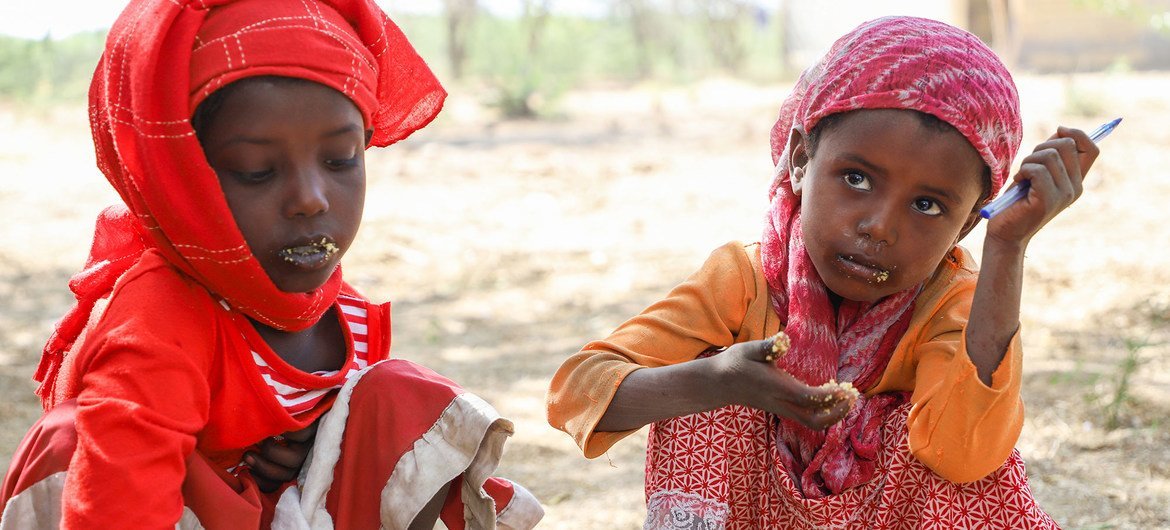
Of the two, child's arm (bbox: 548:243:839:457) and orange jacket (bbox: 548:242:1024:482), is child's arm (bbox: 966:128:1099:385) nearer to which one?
orange jacket (bbox: 548:242:1024:482)

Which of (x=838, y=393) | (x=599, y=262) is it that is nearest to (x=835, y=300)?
(x=838, y=393)

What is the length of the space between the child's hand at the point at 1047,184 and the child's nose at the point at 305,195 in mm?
1087

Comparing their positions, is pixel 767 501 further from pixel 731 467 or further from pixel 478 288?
pixel 478 288

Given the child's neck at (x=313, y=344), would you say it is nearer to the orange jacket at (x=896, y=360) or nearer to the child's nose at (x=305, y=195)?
the child's nose at (x=305, y=195)

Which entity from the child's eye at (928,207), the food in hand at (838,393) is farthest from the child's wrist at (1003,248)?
the food in hand at (838,393)

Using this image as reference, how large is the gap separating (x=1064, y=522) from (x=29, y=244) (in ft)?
16.9

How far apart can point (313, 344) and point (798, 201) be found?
0.96 meters

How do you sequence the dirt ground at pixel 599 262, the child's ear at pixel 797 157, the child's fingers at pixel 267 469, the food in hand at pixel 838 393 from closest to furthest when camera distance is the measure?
the food in hand at pixel 838 393 < the child's fingers at pixel 267 469 < the child's ear at pixel 797 157 < the dirt ground at pixel 599 262

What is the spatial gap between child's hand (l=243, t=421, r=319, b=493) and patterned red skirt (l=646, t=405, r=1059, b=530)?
0.64 meters

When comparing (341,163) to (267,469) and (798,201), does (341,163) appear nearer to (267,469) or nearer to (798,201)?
(267,469)

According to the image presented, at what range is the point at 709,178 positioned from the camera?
24.7 ft

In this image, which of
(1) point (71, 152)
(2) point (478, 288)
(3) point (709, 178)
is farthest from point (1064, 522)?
(1) point (71, 152)

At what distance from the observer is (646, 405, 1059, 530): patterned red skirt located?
6.45 ft

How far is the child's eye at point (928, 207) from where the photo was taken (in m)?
1.94
